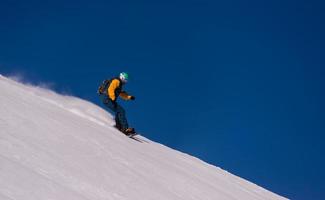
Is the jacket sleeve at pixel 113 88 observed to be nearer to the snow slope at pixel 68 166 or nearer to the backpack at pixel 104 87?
the backpack at pixel 104 87

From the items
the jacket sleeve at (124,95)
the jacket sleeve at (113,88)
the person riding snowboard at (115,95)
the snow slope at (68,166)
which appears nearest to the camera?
the snow slope at (68,166)

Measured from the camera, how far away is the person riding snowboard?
14391 mm

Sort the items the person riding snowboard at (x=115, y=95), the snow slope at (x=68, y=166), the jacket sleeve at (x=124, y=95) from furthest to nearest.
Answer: the jacket sleeve at (x=124, y=95)
the person riding snowboard at (x=115, y=95)
the snow slope at (x=68, y=166)

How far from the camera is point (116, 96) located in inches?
581

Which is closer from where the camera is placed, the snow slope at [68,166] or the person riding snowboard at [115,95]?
the snow slope at [68,166]

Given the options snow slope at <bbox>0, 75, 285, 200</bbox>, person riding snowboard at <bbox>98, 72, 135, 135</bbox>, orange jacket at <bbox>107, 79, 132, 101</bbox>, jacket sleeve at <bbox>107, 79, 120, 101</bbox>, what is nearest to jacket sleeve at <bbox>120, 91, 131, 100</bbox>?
person riding snowboard at <bbox>98, 72, 135, 135</bbox>

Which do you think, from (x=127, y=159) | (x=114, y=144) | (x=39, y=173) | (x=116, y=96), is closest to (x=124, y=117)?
(x=116, y=96)

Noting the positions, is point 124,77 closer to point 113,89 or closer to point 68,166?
point 113,89

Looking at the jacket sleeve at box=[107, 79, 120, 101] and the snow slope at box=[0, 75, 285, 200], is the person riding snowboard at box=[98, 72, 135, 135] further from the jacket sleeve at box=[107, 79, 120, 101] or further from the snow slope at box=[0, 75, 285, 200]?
the snow slope at box=[0, 75, 285, 200]

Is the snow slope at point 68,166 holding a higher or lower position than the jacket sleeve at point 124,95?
lower

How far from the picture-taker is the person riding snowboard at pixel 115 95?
14.4 m

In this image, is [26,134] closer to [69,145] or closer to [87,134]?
[69,145]

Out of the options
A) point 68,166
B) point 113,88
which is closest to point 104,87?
point 113,88

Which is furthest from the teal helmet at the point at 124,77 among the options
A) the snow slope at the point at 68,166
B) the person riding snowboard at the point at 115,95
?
the snow slope at the point at 68,166
